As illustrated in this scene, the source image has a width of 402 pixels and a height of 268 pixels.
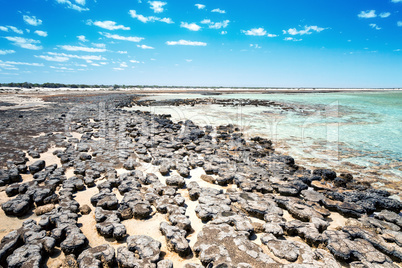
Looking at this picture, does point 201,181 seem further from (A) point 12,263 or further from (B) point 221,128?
(B) point 221,128

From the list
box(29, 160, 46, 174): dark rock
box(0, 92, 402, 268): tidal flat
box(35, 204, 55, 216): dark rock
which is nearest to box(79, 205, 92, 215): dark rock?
box(0, 92, 402, 268): tidal flat

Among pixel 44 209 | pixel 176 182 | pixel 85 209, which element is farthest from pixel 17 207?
pixel 176 182

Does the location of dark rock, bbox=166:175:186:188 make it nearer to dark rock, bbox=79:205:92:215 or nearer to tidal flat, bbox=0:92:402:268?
tidal flat, bbox=0:92:402:268

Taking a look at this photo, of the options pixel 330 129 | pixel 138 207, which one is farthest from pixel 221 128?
pixel 138 207

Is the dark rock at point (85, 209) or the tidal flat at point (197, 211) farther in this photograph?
the dark rock at point (85, 209)

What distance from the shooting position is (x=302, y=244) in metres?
3.26

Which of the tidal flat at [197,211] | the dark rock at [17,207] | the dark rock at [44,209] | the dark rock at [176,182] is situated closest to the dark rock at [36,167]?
the tidal flat at [197,211]

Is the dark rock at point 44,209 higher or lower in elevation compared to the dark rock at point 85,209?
higher

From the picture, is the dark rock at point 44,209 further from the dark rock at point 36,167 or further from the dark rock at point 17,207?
the dark rock at point 36,167

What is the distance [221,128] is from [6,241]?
10850 millimetres

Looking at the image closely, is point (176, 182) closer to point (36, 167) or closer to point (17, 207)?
point (17, 207)

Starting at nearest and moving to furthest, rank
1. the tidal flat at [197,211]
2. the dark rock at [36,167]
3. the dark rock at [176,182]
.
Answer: the tidal flat at [197,211] → the dark rock at [176,182] → the dark rock at [36,167]

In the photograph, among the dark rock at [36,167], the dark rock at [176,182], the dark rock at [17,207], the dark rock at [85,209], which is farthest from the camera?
the dark rock at [36,167]

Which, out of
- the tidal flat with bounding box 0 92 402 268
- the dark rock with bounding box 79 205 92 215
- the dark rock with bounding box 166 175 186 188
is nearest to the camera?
the tidal flat with bounding box 0 92 402 268
